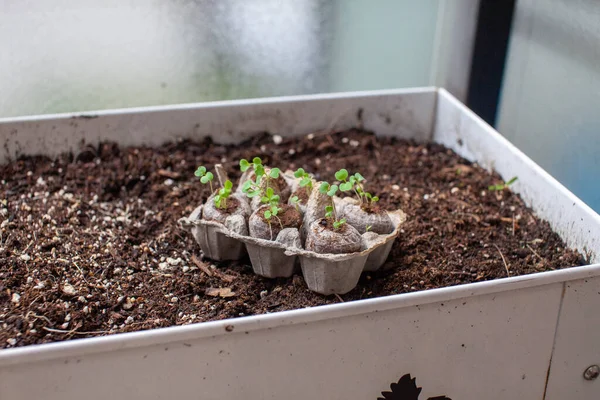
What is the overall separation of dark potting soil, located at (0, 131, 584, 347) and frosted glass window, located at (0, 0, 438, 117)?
0.28 metres

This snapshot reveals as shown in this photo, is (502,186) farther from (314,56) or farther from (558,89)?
(314,56)

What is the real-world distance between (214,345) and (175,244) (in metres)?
0.47

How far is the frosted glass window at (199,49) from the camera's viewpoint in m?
1.95

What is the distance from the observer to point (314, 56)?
221 centimetres

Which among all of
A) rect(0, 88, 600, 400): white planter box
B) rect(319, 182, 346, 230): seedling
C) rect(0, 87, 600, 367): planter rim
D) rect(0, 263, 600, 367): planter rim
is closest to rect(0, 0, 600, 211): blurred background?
rect(0, 87, 600, 367): planter rim

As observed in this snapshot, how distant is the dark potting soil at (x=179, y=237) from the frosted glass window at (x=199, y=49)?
0.28 m

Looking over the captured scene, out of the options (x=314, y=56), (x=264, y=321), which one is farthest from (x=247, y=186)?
(x=314, y=56)

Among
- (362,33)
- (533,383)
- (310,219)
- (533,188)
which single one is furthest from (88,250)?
(362,33)

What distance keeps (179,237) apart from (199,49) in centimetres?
78

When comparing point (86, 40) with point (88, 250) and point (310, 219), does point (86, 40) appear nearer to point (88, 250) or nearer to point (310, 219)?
point (88, 250)

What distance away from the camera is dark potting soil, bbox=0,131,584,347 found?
129cm

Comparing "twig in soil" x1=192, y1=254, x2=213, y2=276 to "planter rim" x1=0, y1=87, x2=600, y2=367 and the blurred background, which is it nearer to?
"planter rim" x1=0, y1=87, x2=600, y2=367

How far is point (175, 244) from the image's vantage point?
1.51 meters

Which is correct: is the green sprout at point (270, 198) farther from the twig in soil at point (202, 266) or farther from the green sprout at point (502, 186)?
the green sprout at point (502, 186)
